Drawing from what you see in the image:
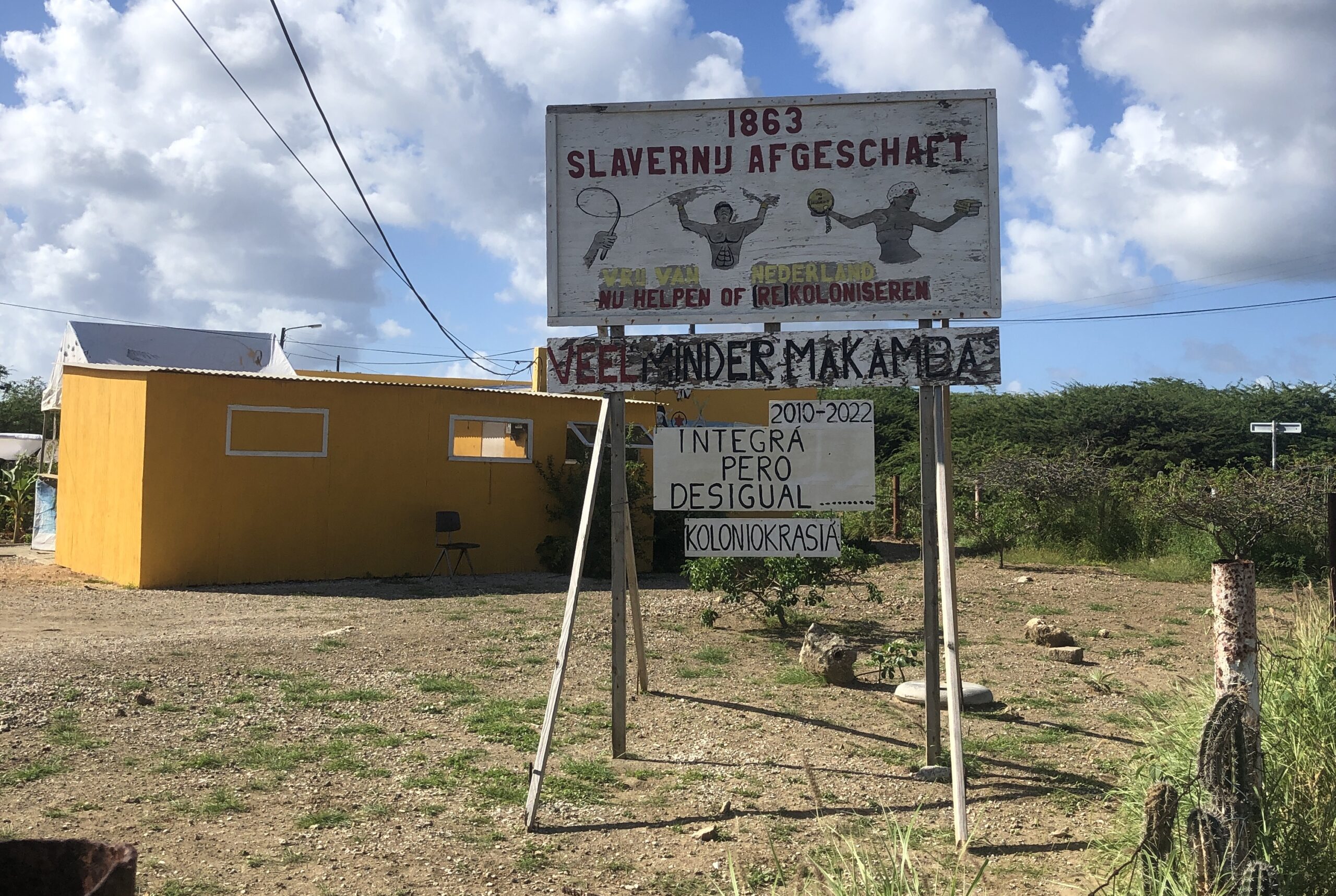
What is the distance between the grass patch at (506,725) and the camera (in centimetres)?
593

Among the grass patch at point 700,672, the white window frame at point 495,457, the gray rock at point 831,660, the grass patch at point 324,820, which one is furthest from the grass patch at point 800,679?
the white window frame at point 495,457

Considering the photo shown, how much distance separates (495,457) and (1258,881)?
47.7ft

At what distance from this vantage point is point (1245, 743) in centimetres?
325

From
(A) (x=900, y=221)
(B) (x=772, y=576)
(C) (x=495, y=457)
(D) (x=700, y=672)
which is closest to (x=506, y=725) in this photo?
(D) (x=700, y=672)

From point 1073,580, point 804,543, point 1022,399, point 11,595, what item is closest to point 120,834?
point 804,543

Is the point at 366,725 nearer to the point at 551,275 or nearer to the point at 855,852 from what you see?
the point at 551,275

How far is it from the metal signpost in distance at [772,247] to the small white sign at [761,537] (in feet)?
0.32

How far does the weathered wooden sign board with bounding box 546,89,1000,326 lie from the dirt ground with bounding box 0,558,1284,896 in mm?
2374

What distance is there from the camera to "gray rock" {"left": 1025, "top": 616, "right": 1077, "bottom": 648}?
9297 mm

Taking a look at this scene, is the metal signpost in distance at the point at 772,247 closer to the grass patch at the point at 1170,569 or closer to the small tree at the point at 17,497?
the grass patch at the point at 1170,569

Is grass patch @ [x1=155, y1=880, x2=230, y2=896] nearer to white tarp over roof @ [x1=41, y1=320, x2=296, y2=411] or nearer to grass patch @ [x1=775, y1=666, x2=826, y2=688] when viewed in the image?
grass patch @ [x1=775, y1=666, x2=826, y2=688]

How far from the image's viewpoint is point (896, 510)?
20.4 m

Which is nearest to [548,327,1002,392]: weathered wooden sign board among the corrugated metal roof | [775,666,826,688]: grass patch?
[775,666,826,688]: grass patch

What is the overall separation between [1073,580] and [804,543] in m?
9.46
